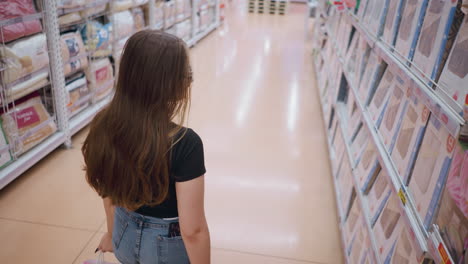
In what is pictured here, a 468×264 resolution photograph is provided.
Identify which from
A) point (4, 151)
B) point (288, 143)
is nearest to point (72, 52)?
point (4, 151)

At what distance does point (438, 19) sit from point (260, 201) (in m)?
1.73

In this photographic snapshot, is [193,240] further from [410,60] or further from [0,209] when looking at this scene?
[0,209]

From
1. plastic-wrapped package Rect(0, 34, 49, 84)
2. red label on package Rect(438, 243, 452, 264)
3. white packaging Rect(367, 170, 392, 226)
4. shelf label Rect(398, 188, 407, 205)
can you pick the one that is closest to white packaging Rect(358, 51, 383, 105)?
white packaging Rect(367, 170, 392, 226)

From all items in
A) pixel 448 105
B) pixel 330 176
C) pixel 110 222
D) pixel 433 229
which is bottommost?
pixel 330 176

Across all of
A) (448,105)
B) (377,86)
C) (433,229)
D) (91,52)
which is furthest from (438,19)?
Result: (91,52)

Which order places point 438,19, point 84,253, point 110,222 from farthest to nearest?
point 84,253
point 110,222
point 438,19

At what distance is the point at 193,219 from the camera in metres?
1.14

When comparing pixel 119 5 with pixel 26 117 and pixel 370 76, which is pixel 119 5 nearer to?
pixel 26 117

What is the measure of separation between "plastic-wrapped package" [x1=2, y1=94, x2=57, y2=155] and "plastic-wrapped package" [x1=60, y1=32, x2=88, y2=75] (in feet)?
1.37

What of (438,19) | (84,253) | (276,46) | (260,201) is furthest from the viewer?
(276,46)

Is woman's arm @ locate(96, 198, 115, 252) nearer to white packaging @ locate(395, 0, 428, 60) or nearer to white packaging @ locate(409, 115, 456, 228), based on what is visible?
white packaging @ locate(409, 115, 456, 228)

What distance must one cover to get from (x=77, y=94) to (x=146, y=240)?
2.54 meters

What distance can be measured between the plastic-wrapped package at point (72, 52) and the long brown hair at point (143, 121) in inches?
88.0

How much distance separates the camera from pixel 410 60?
5.03 ft
